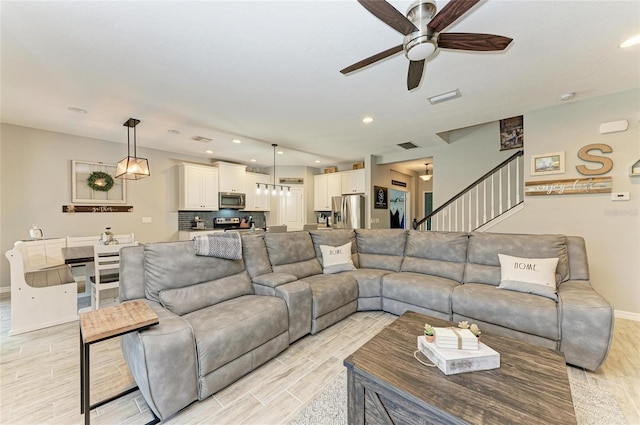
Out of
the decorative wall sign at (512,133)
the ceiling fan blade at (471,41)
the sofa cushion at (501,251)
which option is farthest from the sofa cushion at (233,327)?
the decorative wall sign at (512,133)

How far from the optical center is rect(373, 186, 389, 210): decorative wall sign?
620 centimetres

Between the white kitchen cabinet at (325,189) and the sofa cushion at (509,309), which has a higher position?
the white kitchen cabinet at (325,189)

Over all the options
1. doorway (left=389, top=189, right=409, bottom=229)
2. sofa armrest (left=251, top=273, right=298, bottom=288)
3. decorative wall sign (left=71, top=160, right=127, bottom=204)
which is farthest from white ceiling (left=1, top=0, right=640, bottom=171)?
doorway (left=389, top=189, right=409, bottom=229)

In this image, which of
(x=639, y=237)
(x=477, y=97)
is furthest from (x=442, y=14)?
(x=639, y=237)

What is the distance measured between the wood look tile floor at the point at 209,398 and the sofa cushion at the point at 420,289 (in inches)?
26.5

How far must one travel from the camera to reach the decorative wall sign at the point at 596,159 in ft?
10.3

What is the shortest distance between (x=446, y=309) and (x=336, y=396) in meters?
1.61

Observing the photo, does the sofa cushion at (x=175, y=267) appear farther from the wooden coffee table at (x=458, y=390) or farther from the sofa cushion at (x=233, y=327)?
the wooden coffee table at (x=458, y=390)

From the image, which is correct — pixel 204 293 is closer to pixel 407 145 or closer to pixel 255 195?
pixel 407 145

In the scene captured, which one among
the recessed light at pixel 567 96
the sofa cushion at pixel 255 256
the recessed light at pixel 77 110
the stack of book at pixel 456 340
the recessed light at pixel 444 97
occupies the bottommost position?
the stack of book at pixel 456 340

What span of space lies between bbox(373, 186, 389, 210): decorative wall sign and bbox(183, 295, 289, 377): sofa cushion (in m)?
4.33

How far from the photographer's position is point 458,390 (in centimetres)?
125

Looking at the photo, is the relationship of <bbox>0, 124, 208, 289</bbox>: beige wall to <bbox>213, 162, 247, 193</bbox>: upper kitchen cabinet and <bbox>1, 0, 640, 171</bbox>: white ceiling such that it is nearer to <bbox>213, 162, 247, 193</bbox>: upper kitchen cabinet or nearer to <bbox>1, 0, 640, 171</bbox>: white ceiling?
<bbox>1, 0, 640, 171</bbox>: white ceiling

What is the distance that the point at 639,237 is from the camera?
3016 mm
